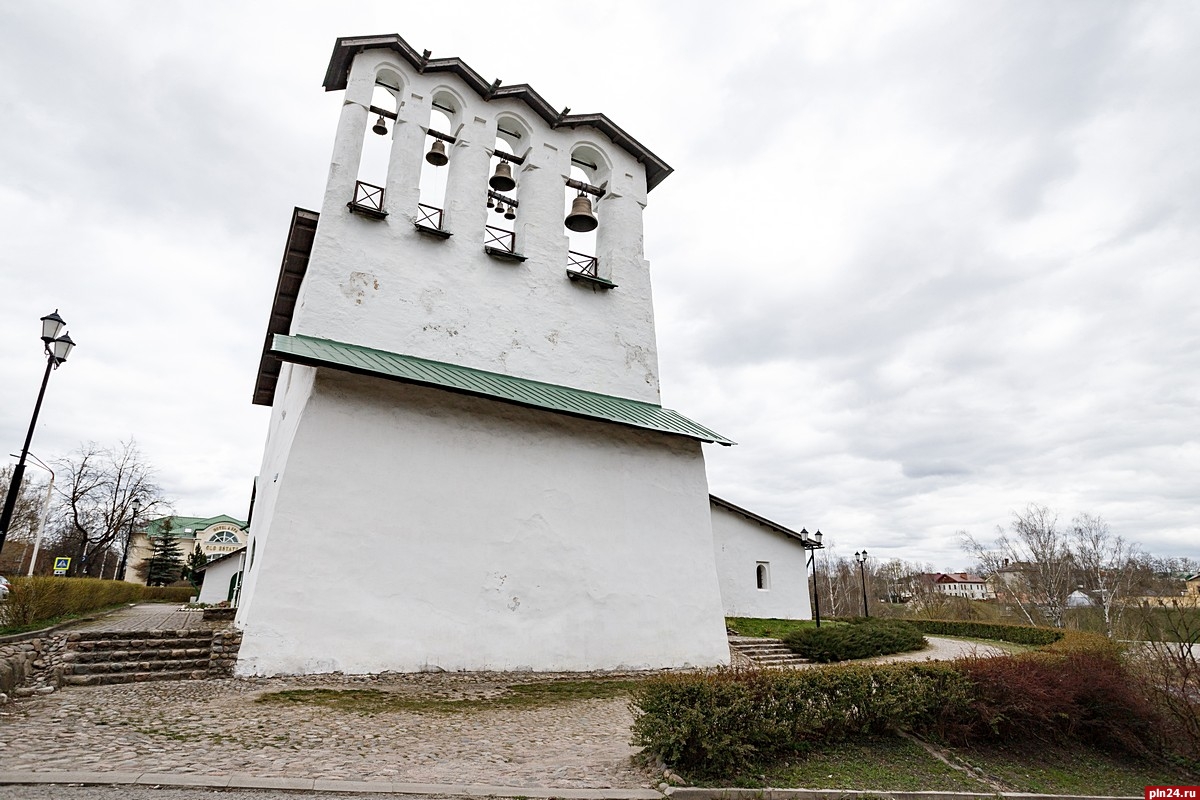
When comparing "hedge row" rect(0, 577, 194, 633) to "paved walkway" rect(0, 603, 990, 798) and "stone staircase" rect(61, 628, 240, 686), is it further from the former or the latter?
"paved walkway" rect(0, 603, 990, 798)

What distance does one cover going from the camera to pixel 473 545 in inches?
432

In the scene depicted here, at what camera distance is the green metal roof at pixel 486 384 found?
10141 mm

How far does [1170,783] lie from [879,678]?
462cm

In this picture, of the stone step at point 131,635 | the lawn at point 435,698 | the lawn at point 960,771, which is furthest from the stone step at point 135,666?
the lawn at point 960,771

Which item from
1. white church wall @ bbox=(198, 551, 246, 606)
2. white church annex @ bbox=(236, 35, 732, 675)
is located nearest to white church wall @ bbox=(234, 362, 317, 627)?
white church annex @ bbox=(236, 35, 732, 675)

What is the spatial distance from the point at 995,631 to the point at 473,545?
24.9 meters

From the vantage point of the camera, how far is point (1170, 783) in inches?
328

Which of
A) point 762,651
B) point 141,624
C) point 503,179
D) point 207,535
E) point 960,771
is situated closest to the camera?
point 960,771

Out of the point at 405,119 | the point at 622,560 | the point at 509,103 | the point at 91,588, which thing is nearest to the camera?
the point at 622,560

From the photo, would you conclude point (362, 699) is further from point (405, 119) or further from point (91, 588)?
point (91, 588)

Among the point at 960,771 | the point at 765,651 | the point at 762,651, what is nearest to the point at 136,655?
the point at 960,771

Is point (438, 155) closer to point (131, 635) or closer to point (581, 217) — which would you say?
point (581, 217)

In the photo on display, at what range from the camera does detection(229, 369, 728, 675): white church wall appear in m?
9.69

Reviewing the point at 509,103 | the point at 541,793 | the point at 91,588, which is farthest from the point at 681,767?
the point at 91,588
